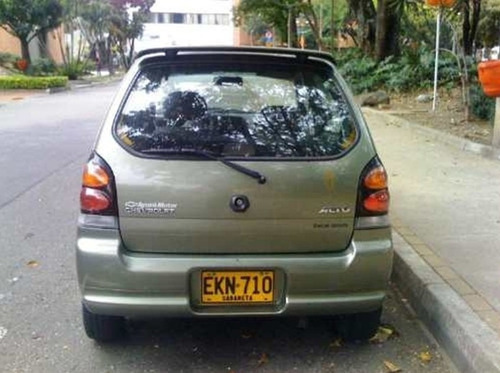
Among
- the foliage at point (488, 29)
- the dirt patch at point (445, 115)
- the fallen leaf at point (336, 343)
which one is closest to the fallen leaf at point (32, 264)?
the fallen leaf at point (336, 343)

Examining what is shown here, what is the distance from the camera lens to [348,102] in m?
3.56

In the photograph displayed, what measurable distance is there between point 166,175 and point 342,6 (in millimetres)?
35276

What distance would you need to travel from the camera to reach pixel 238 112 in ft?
11.5

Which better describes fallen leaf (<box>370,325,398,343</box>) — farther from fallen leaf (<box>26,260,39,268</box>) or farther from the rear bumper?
fallen leaf (<box>26,260,39,268</box>)

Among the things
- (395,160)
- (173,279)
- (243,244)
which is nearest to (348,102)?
(243,244)

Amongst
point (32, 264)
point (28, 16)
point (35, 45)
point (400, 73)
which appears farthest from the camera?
point (35, 45)

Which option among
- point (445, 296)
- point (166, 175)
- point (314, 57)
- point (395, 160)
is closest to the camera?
point (166, 175)

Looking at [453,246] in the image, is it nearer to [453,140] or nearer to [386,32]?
[453,140]

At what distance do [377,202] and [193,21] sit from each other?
82995 millimetres

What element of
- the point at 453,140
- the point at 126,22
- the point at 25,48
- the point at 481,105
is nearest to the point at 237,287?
the point at 453,140

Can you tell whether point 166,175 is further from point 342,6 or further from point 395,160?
point 342,6

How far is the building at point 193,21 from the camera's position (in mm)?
80750

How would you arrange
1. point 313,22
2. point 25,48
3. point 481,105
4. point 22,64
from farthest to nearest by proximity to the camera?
point 22,64 → point 25,48 → point 313,22 → point 481,105

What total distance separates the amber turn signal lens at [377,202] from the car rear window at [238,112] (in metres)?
0.28
